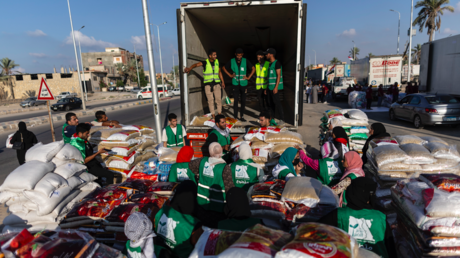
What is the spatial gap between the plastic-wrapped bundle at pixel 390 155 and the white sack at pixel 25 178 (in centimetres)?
457

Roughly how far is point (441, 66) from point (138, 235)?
15010mm

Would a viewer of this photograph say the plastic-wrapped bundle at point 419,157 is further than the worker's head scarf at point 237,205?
Yes

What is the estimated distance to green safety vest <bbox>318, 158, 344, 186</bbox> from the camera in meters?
3.84

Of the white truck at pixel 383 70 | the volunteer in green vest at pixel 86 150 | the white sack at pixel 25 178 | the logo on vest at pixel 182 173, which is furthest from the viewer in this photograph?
the white truck at pixel 383 70

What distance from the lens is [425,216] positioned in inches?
91.7

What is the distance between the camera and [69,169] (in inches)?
148

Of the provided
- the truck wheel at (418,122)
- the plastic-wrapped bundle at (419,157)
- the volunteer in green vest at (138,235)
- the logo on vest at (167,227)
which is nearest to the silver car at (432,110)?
the truck wheel at (418,122)

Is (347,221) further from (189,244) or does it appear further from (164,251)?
(164,251)

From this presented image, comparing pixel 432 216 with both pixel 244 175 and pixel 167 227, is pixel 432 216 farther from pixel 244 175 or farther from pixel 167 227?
pixel 167 227

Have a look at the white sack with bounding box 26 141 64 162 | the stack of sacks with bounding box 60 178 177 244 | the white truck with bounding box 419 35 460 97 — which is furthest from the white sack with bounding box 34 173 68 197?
the white truck with bounding box 419 35 460 97

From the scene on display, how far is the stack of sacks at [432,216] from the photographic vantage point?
A: 7.32 feet

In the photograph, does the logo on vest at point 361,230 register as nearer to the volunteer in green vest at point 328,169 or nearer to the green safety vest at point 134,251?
the volunteer in green vest at point 328,169

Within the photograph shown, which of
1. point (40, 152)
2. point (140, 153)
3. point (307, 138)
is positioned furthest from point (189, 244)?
point (307, 138)

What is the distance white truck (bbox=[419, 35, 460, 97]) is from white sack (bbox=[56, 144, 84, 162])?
13.9 m
